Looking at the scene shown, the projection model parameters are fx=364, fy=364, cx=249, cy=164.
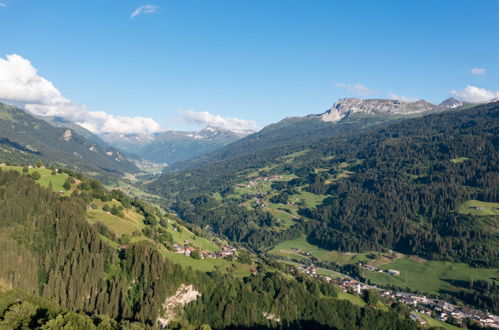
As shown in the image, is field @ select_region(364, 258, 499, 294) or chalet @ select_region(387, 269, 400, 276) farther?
chalet @ select_region(387, 269, 400, 276)

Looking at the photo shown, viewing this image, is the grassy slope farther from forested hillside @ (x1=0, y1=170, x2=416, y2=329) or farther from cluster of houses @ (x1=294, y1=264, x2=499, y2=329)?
cluster of houses @ (x1=294, y1=264, x2=499, y2=329)

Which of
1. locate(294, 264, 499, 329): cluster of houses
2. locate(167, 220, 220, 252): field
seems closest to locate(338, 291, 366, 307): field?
locate(294, 264, 499, 329): cluster of houses

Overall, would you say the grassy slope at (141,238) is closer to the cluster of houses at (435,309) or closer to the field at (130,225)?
the field at (130,225)

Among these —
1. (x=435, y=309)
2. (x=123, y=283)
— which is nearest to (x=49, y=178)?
(x=123, y=283)

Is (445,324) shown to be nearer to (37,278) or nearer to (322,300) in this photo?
(322,300)

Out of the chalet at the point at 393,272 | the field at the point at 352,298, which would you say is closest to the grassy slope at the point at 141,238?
the field at the point at 352,298

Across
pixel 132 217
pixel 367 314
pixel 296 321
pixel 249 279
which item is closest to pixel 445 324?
pixel 367 314
